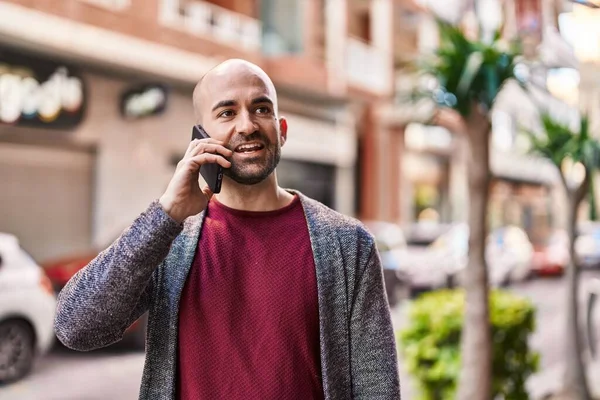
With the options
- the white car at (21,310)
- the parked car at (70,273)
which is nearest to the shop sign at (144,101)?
the parked car at (70,273)

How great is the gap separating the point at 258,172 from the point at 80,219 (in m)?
5.23

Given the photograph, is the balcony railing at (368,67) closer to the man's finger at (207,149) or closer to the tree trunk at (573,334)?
the tree trunk at (573,334)

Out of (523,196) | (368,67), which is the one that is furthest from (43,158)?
(523,196)

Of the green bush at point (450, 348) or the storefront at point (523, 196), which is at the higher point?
the storefront at point (523, 196)

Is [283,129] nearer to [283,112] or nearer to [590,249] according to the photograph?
[283,112]

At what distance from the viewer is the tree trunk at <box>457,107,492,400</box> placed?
390cm

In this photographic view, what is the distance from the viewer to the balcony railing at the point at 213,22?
338 inches

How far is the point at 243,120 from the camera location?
1550mm

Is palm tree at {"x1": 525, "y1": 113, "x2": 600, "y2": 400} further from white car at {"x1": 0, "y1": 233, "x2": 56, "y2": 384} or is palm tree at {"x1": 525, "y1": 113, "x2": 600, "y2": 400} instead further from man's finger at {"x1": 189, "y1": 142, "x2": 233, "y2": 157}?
man's finger at {"x1": 189, "y1": 142, "x2": 233, "y2": 157}

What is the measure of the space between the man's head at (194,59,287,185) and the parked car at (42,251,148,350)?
3251 mm

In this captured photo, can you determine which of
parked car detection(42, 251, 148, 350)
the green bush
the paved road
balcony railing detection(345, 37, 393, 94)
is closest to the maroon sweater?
the green bush

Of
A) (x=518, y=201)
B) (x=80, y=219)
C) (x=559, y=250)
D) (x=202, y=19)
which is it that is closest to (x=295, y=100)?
(x=202, y=19)

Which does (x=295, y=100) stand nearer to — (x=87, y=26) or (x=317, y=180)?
(x=317, y=180)

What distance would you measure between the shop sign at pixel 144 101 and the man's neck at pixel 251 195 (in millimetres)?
6893
